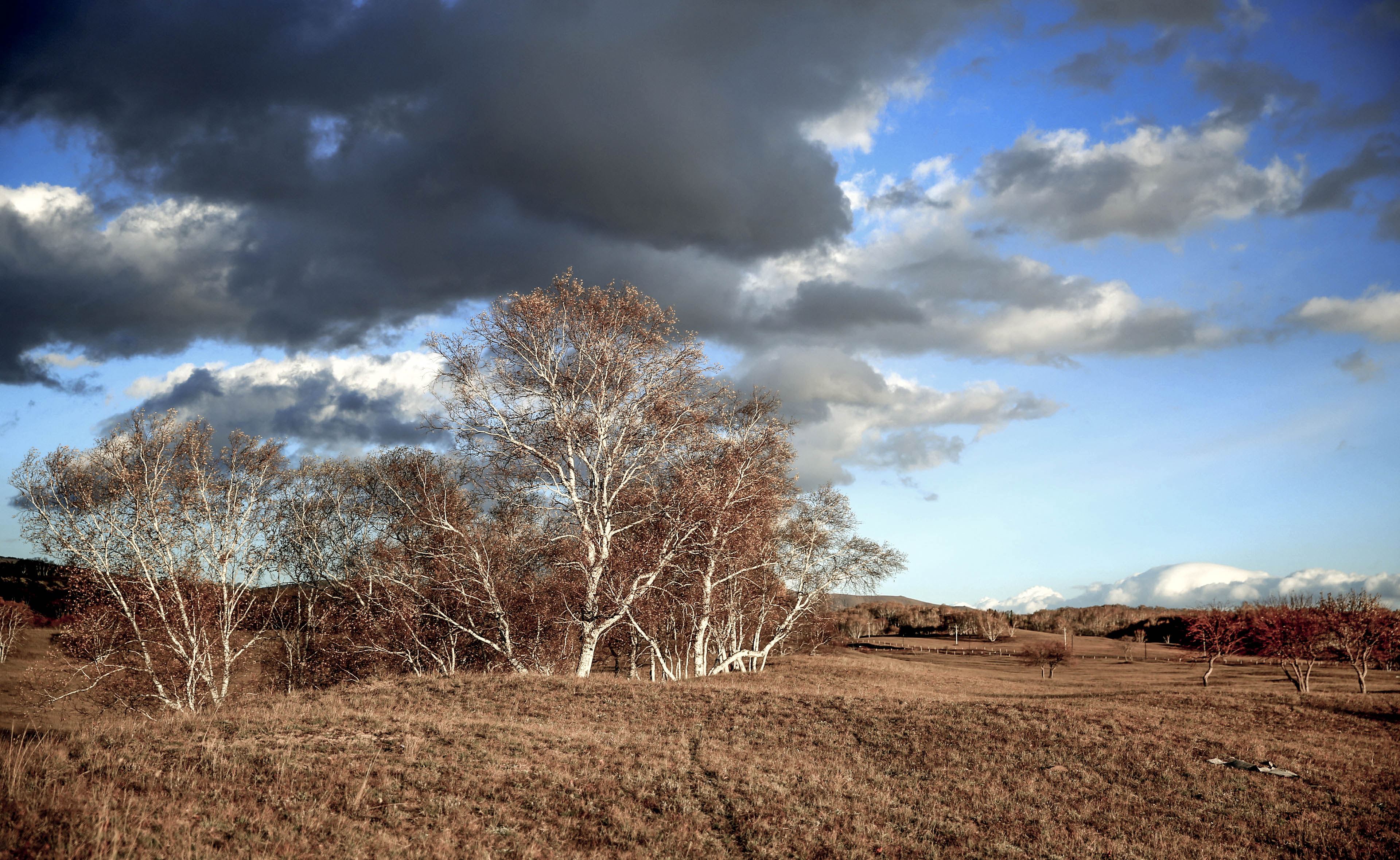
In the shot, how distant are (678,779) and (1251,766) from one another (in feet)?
43.1

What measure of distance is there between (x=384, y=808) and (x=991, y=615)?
116233 mm

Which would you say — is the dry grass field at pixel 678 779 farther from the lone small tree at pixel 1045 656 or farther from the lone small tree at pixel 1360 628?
the lone small tree at pixel 1045 656

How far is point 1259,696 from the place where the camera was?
26766mm

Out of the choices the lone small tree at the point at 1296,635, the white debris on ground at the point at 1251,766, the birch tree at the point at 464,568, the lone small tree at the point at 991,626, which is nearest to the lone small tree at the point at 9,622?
the birch tree at the point at 464,568

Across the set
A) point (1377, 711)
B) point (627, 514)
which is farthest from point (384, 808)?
point (1377, 711)

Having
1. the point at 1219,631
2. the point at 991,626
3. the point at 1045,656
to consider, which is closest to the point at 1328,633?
the point at 1219,631

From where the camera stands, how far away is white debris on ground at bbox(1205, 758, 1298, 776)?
Answer: 49.7 feet

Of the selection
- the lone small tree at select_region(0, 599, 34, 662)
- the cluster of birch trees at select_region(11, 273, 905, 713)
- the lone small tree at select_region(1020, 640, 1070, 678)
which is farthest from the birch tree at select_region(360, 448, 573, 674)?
the lone small tree at select_region(1020, 640, 1070, 678)

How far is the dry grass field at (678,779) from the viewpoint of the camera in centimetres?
861

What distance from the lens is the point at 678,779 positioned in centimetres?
Result: 1234

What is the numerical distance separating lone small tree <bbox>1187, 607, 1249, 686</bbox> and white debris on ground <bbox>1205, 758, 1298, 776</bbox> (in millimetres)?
35393

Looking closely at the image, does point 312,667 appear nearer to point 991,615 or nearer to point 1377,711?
point 1377,711

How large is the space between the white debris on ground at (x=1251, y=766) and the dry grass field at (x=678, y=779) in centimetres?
44

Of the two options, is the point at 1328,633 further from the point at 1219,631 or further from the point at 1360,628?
the point at 1219,631
